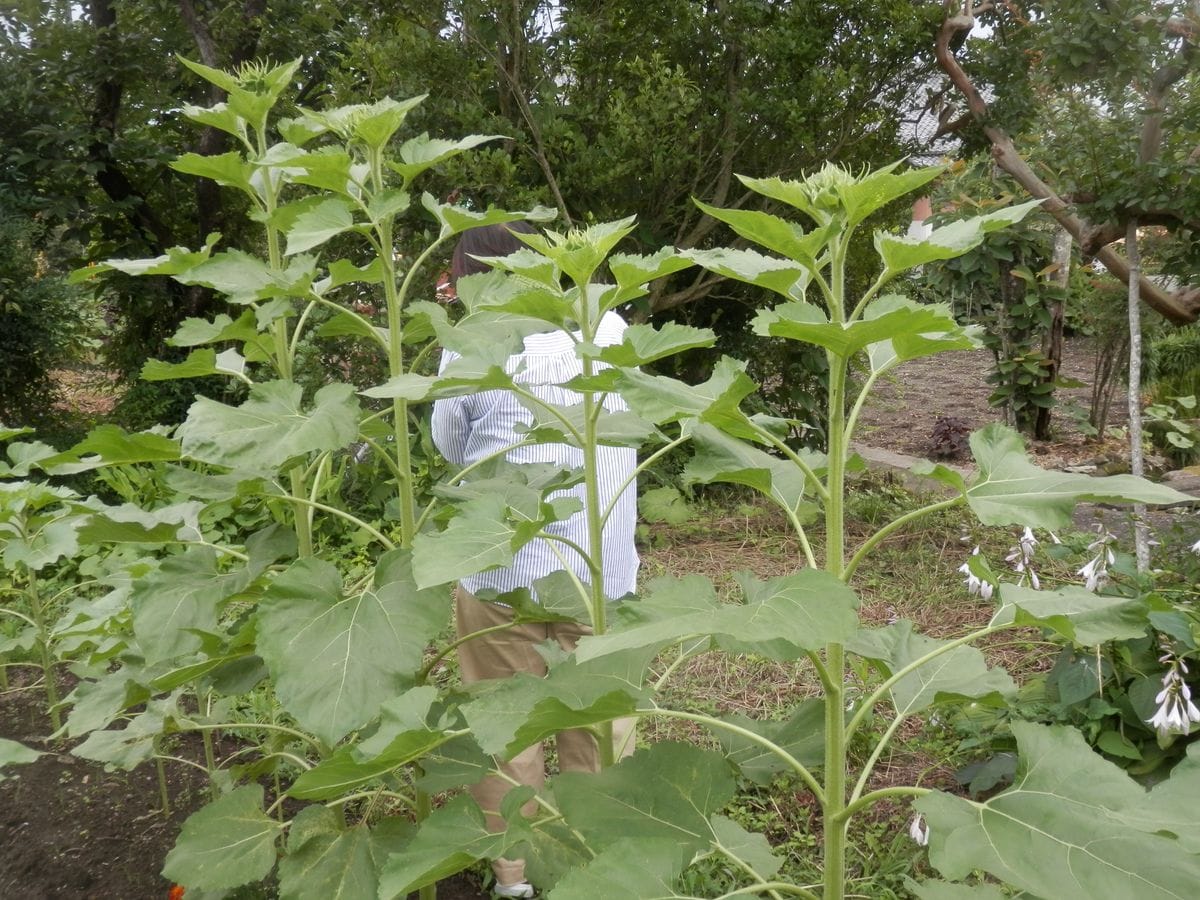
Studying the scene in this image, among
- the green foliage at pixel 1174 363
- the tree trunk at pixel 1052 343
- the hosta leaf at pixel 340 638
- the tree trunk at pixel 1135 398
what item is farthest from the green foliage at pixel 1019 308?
the hosta leaf at pixel 340 638

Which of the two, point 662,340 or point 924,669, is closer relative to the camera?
point 662,340

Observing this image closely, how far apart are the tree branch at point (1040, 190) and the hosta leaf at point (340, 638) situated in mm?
3252

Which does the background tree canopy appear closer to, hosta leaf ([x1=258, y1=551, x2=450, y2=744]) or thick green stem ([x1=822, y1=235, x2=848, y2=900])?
hosta leaf ([x1=258, y1=551, x2=450, y2=744])

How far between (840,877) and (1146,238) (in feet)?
18.7

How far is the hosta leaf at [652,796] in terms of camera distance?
116cm

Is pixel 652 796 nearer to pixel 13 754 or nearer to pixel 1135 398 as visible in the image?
pixel 13 754

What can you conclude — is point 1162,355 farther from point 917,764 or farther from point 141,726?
point 141,726

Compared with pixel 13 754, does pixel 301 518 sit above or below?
above

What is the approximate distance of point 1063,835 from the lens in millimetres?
964

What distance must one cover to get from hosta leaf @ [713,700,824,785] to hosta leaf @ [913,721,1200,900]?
1.13ft

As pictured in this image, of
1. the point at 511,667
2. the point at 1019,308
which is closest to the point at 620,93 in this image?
the point at 511,667

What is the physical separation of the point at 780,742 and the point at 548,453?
118cm

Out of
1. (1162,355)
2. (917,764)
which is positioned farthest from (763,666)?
(1162,355)

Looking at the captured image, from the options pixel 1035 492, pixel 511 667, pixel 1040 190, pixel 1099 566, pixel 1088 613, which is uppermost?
pixel 1040 190
